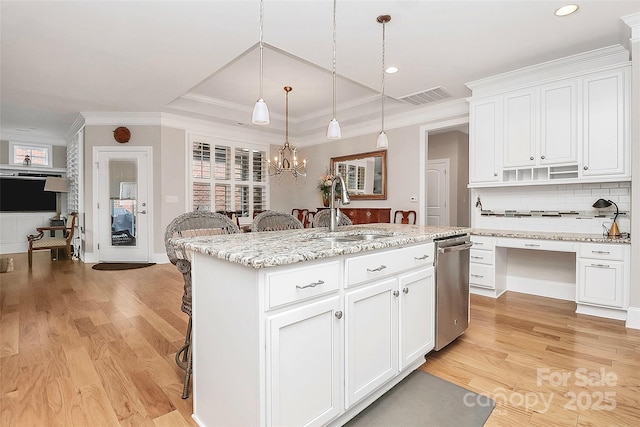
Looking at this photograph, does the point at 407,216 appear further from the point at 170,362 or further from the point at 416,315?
the point at 170,362

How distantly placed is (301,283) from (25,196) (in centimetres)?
876

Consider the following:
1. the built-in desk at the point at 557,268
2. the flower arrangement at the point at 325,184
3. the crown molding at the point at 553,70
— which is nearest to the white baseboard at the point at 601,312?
the built-in desk at the point at 557,268

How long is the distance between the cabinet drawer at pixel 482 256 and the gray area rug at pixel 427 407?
7.25 ft

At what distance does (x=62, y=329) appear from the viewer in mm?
2768

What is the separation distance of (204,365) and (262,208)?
5747 mm

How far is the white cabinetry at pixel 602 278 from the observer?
296 centimetres

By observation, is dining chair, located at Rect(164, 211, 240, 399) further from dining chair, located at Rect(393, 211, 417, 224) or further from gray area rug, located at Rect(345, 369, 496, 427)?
dining chair, located at Rect(393, 211, 417, 224)

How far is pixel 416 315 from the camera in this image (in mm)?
2035

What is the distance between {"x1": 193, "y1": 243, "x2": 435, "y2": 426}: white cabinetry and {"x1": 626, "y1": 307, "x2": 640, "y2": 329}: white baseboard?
2.50m

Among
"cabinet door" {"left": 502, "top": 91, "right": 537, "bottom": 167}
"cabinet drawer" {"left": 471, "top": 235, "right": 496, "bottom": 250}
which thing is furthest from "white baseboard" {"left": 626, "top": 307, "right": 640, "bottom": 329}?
"cabinet door" {"left": 502, "top": 91, "right": 537, "bottom": 167}

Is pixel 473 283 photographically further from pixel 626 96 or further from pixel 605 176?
pixel 626 96

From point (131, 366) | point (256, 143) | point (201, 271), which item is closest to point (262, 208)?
point (256, 143)

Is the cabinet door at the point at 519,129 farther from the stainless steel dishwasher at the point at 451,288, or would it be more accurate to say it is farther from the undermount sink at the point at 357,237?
the undermount sink at the point at 357,237

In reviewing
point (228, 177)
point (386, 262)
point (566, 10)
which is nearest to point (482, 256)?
point (566, 10)
